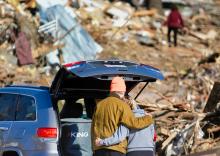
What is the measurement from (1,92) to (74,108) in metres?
1.01

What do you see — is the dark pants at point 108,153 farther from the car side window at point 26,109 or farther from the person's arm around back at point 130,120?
the car side window at point 26,109

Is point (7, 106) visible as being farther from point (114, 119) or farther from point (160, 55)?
point (160, 55)

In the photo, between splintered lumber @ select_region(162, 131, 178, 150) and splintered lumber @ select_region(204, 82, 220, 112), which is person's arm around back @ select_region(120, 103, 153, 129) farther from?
splintered lumber @ select_region(204, 82, 220, 112)

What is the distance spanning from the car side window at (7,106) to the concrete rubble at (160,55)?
3.02 metres

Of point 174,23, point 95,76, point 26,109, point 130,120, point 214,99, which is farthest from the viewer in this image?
point 174,23

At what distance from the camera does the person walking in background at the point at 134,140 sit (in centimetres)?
781

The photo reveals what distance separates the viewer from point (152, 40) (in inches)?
980

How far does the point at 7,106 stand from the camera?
30.2 feet

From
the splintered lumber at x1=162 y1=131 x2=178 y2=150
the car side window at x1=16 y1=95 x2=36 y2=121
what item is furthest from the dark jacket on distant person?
the car side window at x1=16 y1=95 x2=36 y2=121

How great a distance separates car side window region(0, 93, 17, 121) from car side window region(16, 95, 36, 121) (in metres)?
0.10

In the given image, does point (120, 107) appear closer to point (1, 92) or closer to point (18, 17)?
point (1, 92)

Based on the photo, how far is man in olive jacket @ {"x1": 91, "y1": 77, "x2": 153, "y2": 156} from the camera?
25.6 ft

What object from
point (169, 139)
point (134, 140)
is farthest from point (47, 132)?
point (169, 139)

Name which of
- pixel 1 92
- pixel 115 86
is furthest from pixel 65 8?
pixel 115 86
